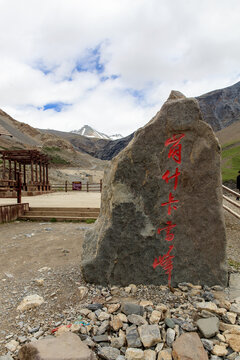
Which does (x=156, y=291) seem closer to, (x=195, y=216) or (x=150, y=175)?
(x=195, y=216)

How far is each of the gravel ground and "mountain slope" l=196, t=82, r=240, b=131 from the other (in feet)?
391

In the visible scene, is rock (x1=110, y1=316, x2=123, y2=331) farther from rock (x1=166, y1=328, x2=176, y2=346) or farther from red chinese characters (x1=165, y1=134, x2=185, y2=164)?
red chinese characters (x1=165, y1=134, x2=185, y2=164)

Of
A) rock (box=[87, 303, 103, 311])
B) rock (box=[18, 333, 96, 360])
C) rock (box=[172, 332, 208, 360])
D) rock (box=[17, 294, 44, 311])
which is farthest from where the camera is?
rock (box=[17, 294, 44, 311])

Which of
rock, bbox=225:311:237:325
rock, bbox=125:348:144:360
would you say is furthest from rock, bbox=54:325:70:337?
rock, bbox=225:311:237:325

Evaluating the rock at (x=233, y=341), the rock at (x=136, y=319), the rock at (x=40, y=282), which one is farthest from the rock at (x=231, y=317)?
the rock at (x=40, y=282)

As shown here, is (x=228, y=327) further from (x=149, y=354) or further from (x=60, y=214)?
(x=60, y=214)

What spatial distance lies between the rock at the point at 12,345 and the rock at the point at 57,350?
0.20 metres

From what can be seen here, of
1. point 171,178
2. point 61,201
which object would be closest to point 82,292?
point 171,178

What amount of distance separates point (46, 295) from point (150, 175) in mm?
2438

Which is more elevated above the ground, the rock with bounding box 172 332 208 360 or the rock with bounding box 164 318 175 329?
the rock with bounding box 164 318 175 329

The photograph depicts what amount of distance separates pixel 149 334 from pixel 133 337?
7.1 inches

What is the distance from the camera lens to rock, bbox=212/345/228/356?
236cm

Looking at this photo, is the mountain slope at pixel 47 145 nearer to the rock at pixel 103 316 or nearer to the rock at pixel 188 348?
the rock at pixel 103 316

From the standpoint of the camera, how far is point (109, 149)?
529 ft
